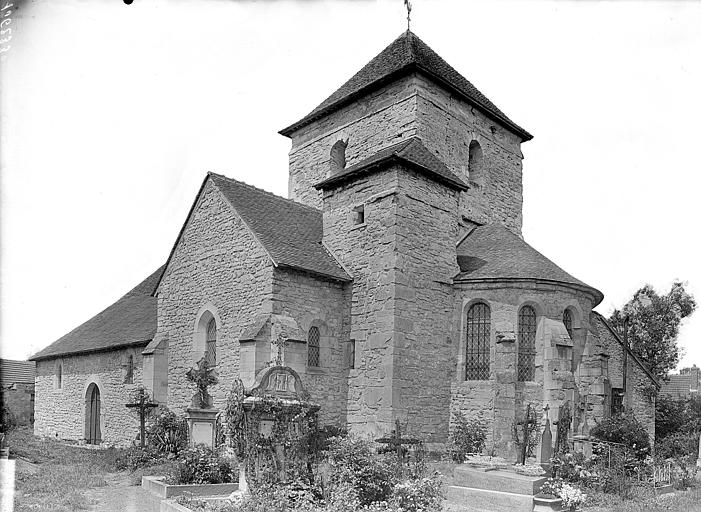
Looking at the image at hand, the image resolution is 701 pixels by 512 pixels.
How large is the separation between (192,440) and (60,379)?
587 inches

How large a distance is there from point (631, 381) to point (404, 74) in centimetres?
1325

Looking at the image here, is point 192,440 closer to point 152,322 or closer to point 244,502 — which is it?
point 244,502

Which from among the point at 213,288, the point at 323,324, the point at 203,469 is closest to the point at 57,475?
the point at 203,469

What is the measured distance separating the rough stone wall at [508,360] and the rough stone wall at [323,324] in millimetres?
3097

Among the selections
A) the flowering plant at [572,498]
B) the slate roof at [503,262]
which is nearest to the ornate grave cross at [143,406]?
the slate roof at [503,262]

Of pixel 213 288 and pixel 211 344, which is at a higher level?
pixel 213 288

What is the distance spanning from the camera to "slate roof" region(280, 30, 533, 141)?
21.5m

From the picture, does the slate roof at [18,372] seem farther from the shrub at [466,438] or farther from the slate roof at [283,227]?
the shrub at [466,438]

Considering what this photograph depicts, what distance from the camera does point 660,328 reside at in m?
30.6

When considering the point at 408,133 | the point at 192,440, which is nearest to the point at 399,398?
the point at 192,440

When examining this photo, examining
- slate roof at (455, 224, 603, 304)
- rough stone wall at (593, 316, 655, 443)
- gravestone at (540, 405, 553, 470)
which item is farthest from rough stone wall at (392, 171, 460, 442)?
rough stone wall at (593, 316, 655, 443)

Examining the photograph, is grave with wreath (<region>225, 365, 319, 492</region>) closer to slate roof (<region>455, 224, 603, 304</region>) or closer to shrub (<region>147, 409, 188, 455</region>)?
shrub (<region>147, 409, 188, 455</region>)

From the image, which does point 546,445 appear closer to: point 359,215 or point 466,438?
point 466,438

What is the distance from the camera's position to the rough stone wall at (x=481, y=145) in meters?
21.4
